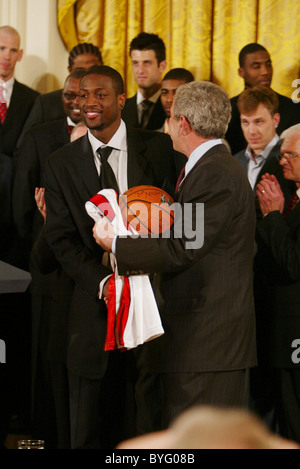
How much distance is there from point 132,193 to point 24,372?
158 centimetres

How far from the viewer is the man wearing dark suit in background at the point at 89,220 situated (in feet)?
8.53

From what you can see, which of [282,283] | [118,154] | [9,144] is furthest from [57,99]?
[282,283]

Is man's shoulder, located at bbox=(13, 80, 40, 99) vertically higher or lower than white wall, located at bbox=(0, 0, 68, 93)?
lower

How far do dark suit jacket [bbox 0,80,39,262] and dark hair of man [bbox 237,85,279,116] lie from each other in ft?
3.89

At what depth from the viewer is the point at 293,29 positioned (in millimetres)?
4031

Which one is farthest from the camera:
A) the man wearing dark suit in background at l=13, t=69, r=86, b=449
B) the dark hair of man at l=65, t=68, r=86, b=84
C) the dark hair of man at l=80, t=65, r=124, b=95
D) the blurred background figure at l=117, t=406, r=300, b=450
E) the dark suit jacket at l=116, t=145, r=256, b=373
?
the dark hair of man at l=65, t=68, r=86, b=84

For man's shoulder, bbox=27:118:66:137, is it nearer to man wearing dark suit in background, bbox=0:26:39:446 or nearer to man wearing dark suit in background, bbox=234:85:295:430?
man wearing dark suit in background, bbox=0:26:39:446

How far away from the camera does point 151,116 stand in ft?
12.5

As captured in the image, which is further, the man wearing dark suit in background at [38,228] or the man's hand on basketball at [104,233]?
the man wearing dark suit in background at [38,228]

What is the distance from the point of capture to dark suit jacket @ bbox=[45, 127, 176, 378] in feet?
8.51

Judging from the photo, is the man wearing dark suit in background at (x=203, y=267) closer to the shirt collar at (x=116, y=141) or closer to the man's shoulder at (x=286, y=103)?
the shirt collar at (x=116, y=141)

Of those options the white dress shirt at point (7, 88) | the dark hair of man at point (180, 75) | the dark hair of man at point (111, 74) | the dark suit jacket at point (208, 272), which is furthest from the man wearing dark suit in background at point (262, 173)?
the white dress shirt at point (7, 88)

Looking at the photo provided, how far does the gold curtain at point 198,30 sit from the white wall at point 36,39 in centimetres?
8

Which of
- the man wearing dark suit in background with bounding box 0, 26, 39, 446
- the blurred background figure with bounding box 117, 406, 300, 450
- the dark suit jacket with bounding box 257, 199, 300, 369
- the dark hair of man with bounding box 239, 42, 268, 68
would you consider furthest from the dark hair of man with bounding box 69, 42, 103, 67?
the blurred background figure with bounding box 117, 406, 300, 450
